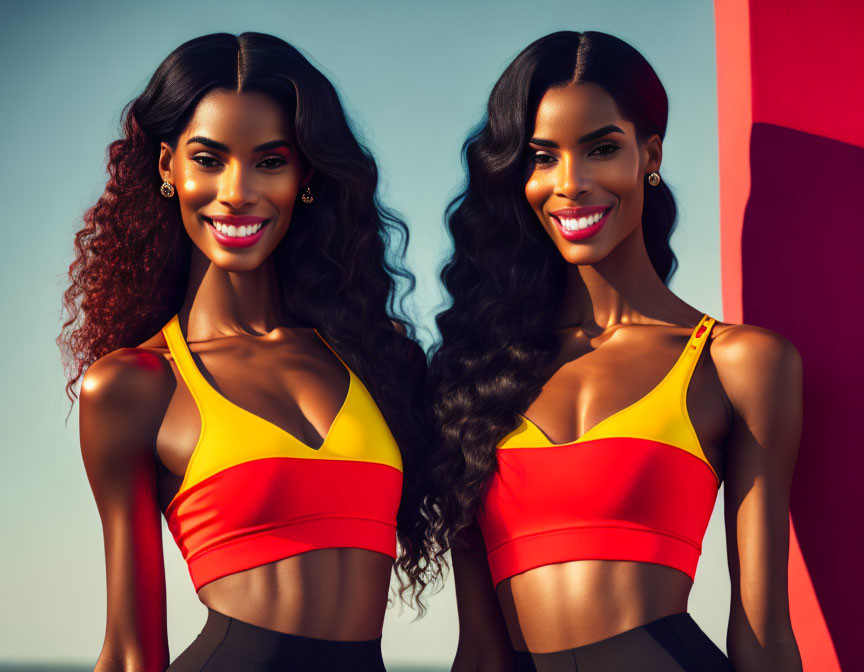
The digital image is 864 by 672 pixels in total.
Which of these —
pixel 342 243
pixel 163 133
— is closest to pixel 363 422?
pixel 342 243

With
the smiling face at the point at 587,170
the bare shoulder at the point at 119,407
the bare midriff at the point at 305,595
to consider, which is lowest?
the bare midriff at the point at 305,595

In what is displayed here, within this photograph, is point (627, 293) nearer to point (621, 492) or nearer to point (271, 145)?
point (621, 492)

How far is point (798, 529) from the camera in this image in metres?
3.53

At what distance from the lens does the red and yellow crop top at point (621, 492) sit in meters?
3.04

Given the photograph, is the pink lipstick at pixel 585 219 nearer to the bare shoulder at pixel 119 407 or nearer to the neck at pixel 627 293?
the neck at pixel 627 293

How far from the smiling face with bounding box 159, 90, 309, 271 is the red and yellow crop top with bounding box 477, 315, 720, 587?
1009mm

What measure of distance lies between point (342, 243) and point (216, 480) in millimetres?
864

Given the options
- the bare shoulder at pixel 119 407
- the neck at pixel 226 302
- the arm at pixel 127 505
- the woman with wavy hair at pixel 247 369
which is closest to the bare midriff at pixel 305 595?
the woman with wavy hair at pixel 247 369

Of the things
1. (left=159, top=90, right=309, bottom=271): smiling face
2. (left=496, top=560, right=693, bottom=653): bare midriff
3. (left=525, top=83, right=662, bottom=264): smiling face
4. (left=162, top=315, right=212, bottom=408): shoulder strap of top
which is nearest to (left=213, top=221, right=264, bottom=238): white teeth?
(left=159, top=90, right=309, bottom=271): smiling face

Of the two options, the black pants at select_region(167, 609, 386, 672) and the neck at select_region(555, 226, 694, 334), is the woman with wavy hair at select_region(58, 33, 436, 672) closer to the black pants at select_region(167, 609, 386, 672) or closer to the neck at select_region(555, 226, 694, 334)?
the black pants at select_region(167, 609, 386, 672)

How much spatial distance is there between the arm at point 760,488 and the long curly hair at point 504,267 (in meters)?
0.57

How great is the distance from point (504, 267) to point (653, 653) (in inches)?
48.6

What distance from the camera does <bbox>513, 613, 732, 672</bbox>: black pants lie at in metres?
2.95

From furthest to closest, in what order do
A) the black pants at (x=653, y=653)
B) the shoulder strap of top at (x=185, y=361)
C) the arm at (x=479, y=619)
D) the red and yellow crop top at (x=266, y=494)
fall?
1. the arm at (x=479, y=619)
2. the shoulder strap of top at (x=185, y=361)
3. the red and yellow crop top at (x=266, y=494)
4. the black pants at (x=653, y=653)
